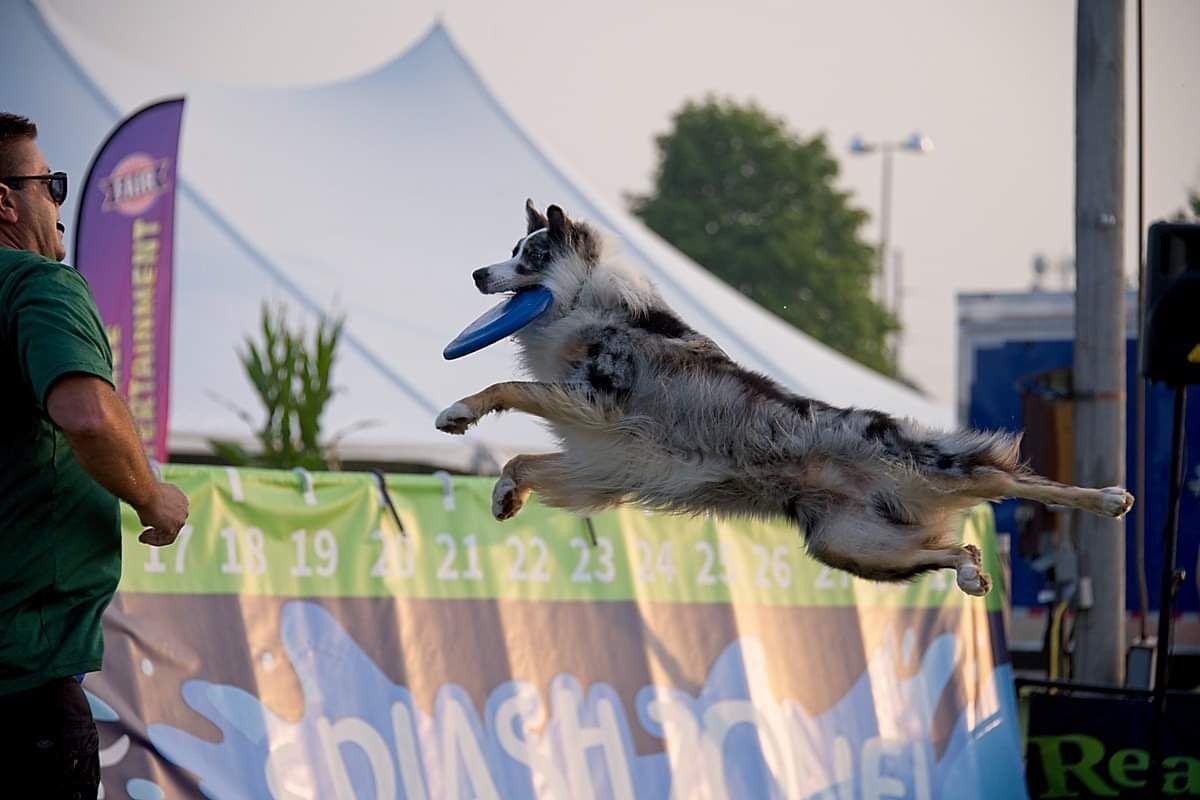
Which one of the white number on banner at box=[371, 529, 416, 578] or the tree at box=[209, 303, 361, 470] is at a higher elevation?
the tree at box=[209, 303, 361, 470]

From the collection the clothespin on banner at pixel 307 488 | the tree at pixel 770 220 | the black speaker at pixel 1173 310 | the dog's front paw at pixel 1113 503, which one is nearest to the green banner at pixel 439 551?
the clothespin on banner at pixel 307 488

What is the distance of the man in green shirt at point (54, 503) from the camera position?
10.4 feet

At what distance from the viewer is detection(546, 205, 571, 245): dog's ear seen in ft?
15.5

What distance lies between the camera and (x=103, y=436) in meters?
3.17

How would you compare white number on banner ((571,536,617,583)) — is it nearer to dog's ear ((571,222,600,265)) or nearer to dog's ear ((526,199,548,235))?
dog's ear ((526,199,548,235))

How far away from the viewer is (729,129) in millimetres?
56719

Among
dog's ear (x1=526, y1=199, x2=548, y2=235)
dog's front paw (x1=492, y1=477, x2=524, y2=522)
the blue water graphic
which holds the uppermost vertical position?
dog's ear (x1=526, y1=199, x2=548, y2=235)

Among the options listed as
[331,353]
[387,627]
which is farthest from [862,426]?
[331,353]

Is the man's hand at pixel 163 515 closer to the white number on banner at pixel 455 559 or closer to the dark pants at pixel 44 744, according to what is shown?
the dark pants at pixel 44 744

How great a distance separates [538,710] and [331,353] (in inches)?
237

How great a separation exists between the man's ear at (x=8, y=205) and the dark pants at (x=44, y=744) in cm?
106

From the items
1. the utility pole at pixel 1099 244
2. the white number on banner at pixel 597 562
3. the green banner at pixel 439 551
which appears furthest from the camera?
the utility pole at pixel 1099 244

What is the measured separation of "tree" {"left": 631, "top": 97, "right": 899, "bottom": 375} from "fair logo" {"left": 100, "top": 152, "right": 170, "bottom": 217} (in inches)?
1543

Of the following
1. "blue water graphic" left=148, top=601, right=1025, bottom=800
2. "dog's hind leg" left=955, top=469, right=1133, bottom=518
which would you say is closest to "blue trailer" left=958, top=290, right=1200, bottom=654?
"blue water graphic" left=148, top=601, right=1025, bottom=800
